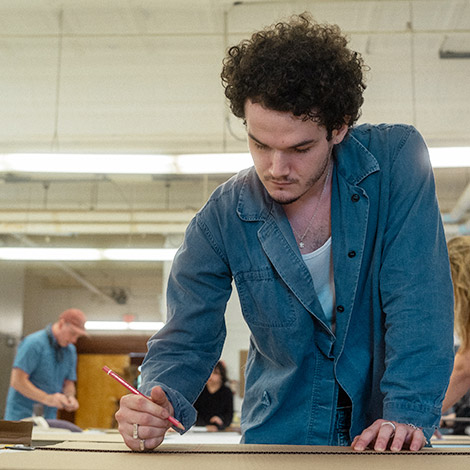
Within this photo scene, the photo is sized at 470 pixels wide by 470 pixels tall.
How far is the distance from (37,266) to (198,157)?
9.84 metres

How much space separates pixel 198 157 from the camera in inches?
152

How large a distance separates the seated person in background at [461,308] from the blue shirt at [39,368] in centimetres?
315

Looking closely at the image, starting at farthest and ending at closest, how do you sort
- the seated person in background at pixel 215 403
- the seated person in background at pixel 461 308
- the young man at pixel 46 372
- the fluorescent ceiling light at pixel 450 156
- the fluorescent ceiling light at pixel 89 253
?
the fluorescent ceiling light at pixel 89 253
the seated person in background at pixel 215 403
the young man at pixel 46 372
the fluorescent ceiling light at pixel 450 156
the seated person in background at pixel 461 308

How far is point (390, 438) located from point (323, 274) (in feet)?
1.13

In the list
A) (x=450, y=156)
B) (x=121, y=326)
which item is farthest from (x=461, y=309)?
(x=121, y=326)

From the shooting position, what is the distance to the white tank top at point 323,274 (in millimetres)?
1212

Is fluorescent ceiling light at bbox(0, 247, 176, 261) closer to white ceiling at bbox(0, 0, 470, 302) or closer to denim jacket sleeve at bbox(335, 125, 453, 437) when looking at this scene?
white ceiling at bbox(0, 0, 470, 302)

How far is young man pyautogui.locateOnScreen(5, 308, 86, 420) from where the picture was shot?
438cm

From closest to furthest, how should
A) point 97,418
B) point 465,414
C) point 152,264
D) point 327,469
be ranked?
1. point 327,469
2. point 465,414
3. point 97,418
4. point 152,264

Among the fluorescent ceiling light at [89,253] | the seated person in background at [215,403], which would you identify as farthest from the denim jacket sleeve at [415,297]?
the fluorescent ceiling light at [89,253]

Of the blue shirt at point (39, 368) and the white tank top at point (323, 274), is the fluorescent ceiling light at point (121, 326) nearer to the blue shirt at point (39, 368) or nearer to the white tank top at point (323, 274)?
the blue shirt at point (39, 368)

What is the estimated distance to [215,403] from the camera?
515 centimetres

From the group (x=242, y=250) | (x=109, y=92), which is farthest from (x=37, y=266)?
(x=242, y=250)

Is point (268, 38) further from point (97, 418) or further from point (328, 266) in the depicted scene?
point (97, 418)
